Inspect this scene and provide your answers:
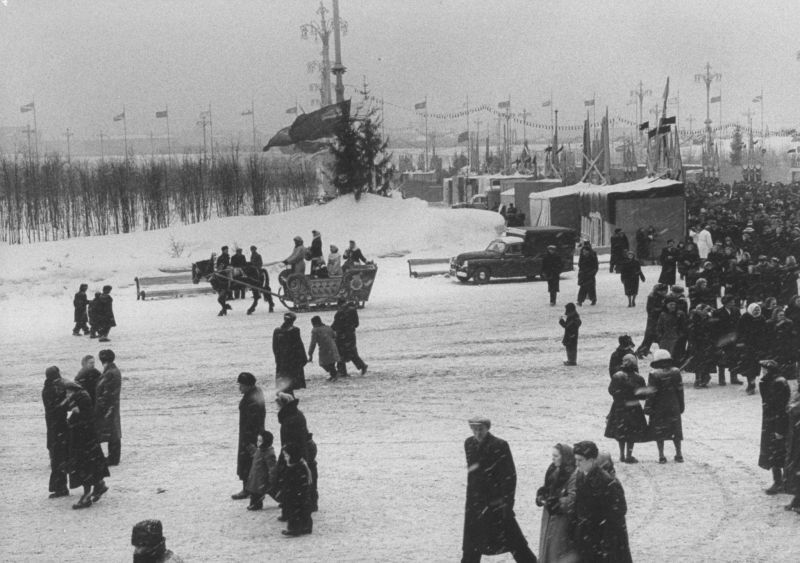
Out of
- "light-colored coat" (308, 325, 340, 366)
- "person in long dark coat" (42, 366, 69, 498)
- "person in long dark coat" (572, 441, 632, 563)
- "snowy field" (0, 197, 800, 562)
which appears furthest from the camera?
"light-colored coat" (308, 325, 340, 366)

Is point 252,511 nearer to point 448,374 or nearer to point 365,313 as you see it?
point 448,374

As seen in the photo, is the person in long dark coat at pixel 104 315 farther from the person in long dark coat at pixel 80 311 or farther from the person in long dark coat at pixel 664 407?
the person in long dark coat at pixel 664 407

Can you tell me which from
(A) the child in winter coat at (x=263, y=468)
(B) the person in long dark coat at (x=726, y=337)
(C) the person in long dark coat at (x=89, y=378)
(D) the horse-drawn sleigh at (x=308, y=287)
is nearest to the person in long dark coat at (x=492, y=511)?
(A) the child in winter coat at (x=263, y=468)

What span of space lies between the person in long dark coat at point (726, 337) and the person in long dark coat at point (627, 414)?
4210mm

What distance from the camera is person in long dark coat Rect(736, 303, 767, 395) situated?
14.7 m

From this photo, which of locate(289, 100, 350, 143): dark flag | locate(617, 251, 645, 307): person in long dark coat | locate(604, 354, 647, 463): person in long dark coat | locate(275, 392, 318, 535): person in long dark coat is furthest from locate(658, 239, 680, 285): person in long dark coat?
locate(289, 100, 350, 143): dark flag

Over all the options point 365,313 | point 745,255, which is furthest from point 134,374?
point 745,255

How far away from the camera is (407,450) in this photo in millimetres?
12328

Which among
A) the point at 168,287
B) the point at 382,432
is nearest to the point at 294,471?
the point at 382,432

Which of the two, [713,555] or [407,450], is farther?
[407,450]

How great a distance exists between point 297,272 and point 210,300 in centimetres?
348

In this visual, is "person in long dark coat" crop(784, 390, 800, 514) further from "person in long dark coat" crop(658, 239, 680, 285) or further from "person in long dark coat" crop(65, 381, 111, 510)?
"person in long dark coat" crop(658, 239, 680, 285)

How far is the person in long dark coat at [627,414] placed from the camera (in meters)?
11.3

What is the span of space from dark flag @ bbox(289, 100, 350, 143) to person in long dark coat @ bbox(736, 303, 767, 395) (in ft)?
99.7
